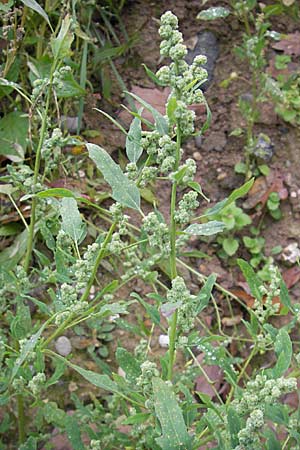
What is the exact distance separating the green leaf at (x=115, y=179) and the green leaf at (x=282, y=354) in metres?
0.30

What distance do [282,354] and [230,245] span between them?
117 cm

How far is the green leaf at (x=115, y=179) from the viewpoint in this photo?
102 cm

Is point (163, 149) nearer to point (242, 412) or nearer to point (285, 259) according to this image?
point (242, 412)

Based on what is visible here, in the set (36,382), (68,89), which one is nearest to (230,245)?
(68,89)

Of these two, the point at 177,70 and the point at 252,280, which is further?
the point at 252,280

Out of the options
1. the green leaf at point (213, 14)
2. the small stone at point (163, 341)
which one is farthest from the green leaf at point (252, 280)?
the green leaf at point (213, 14)

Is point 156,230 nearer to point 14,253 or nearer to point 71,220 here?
point 71,220

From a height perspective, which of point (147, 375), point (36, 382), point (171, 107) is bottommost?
point (36, 382)

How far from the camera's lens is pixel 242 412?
1.08 metres

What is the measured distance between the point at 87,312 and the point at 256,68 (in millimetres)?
1431

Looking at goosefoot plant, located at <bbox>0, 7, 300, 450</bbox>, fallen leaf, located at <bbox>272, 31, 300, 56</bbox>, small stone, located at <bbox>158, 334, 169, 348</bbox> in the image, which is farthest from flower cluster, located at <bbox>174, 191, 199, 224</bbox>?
fallen leaf, located at <bbox>272, 31, 300, 56</bbox>

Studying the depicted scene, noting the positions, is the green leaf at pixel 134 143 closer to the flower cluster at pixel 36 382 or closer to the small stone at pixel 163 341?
the flower cluster at pixel 36 382

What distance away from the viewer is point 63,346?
6.49 feet

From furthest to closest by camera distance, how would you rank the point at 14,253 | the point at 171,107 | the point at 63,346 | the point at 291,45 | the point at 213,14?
the point at 291,45
the point at 213,14
the point at 63,346
the point at 14,253
the point at 171,107
